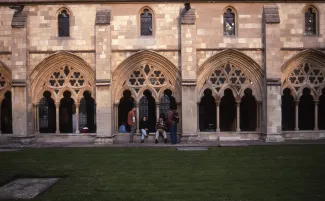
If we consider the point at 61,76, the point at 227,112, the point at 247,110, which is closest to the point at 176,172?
the point at 61,76

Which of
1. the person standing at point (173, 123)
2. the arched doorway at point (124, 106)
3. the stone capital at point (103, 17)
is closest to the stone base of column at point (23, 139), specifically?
the arched doorway at point (124, 106)

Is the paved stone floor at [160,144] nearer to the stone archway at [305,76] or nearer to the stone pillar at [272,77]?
the stone pillar at [272,77]

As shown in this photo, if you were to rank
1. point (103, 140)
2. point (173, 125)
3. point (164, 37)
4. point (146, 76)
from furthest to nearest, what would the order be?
point (146, 76)
point (164, 37)
point (103, 140)
point (173, 125)

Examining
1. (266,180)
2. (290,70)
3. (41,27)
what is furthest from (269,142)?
(41,27)

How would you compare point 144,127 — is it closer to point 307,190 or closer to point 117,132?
point 117,132

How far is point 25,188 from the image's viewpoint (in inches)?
339

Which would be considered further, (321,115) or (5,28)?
(321,115)

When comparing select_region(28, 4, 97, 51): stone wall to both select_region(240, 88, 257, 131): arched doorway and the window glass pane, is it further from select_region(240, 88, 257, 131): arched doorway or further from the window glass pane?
select_region(240, 88, 257, 131): arched doorway

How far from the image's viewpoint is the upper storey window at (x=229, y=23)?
18344 millimetres

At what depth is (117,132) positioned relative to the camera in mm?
18469

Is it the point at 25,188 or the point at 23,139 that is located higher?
the point at 23,139

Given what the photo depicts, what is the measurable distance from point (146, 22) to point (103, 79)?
3462 mm

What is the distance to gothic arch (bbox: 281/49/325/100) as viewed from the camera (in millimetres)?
18438

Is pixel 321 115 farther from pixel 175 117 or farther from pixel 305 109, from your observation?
pixel 175 117
